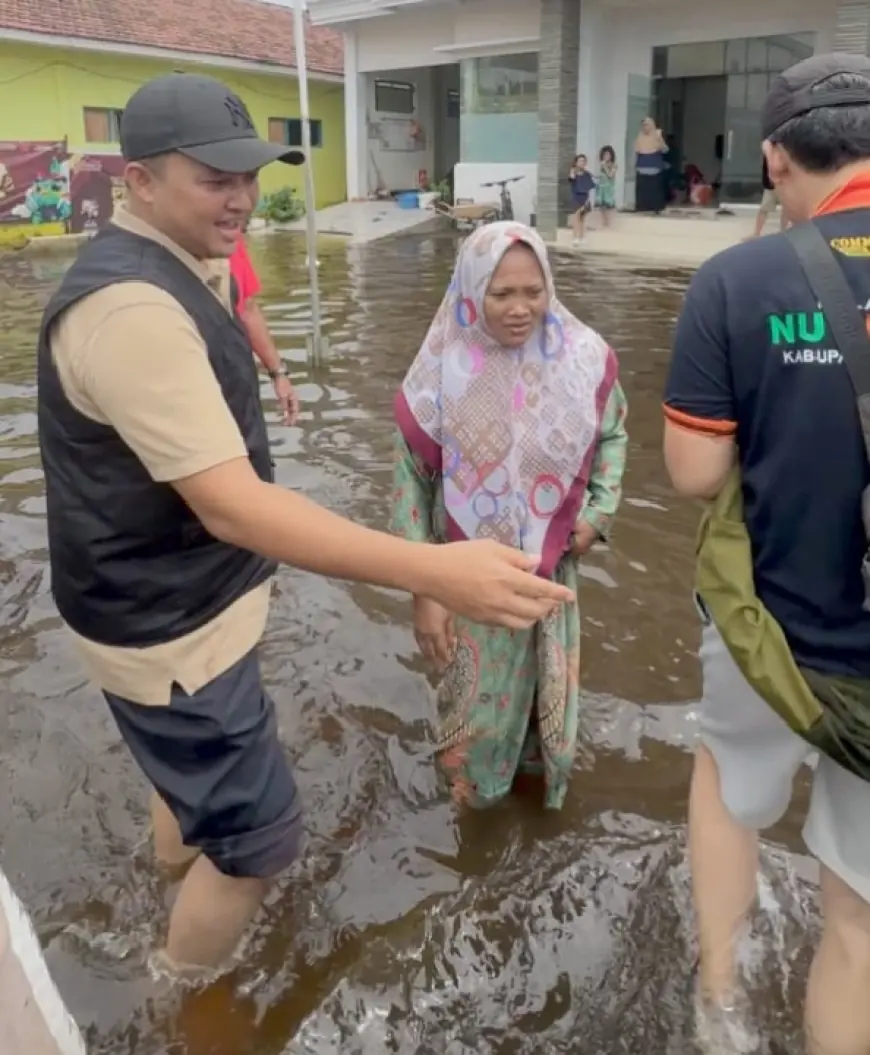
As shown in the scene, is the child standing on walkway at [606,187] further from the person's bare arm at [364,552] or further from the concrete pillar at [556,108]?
the person's bare arm at [364,552]

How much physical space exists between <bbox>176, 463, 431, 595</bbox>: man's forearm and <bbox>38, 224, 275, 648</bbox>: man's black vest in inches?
9.8

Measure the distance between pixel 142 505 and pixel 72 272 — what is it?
1.42 ft

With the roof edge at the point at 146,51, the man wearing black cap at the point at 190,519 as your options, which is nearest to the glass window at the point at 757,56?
the roof edge at the point at 146,51

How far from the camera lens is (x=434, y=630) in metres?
2.75

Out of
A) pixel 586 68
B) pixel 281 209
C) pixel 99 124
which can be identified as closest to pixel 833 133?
pixel 586 68

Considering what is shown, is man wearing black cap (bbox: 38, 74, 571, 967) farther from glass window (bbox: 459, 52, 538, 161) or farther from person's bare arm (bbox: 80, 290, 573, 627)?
glass window (bbox: 459, 52, 538, 161)

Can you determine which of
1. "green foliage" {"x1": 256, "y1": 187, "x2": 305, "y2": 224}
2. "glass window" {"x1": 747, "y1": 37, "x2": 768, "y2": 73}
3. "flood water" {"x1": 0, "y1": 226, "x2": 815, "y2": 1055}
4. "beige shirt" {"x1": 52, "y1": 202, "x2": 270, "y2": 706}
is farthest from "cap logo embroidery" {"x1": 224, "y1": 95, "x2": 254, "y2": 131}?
"green foliage" {"x1": 256, "y1": 187, "x2": 305, "y2": 224}

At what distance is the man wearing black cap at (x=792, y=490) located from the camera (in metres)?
1.83

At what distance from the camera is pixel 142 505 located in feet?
6.29

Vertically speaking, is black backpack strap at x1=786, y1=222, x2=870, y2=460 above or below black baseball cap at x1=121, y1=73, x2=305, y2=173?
below

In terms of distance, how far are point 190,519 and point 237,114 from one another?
76cm

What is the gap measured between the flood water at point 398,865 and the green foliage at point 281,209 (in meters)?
18.0

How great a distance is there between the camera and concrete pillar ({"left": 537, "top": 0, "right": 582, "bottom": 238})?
1764 centimetres

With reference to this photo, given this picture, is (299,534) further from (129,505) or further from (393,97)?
(393,97)
